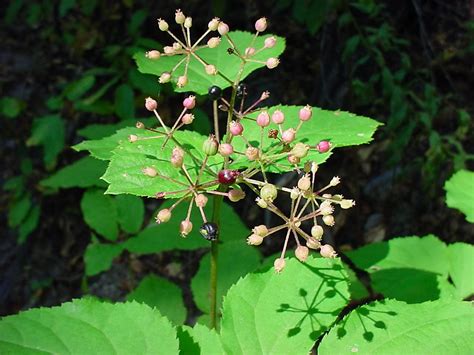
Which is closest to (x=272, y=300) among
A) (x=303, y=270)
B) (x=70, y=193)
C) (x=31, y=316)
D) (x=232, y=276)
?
(x=303, y=270)

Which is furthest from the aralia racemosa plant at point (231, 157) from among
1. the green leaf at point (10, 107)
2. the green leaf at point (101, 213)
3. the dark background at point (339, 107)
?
the green leaf at point (10, 107)

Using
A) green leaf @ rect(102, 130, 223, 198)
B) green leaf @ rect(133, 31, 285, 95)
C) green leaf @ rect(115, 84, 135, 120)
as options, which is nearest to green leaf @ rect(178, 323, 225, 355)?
green leaf @ rect(102, 130, 223, 198)

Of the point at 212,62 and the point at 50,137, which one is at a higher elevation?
the point at 212,62

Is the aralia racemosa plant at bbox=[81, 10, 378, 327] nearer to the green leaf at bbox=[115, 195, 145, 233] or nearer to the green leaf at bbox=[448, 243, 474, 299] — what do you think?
the green leaf at bbox=[448, 243, 474, 299]

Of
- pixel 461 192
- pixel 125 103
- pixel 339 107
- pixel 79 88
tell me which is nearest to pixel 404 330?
pixel 461 192

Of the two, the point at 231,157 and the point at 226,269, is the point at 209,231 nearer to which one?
the point at 231,157

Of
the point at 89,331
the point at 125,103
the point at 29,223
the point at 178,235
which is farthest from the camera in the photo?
the point at 29,223

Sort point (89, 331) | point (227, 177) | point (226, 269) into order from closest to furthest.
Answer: point (227, 177) → point (89, 331) → point (226, 269)
